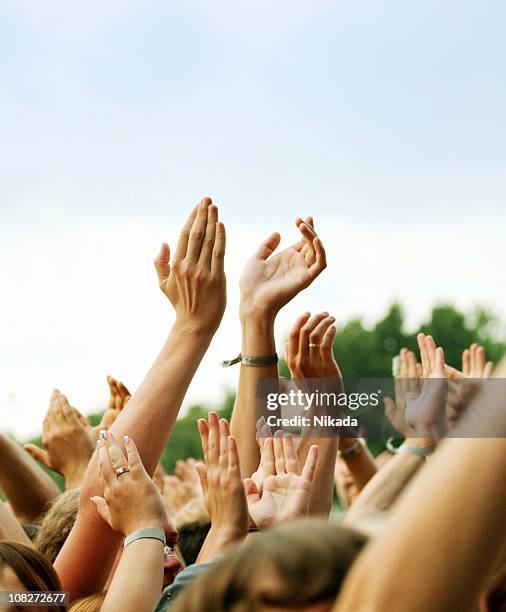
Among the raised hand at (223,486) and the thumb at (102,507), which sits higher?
the raised hand at (223,486)

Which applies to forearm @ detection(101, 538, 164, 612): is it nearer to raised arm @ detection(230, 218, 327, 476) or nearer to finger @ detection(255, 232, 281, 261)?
raised arm @ detection(230, 218, 327, 476)

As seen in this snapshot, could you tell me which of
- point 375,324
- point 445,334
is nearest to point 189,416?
point 375,324

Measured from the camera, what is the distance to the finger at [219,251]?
3182mm

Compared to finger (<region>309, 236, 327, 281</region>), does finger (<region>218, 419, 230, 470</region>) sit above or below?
below

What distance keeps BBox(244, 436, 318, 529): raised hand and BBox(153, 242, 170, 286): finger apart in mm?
748

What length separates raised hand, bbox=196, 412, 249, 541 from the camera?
2221 mm

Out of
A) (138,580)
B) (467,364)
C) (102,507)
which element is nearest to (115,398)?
(467,364)

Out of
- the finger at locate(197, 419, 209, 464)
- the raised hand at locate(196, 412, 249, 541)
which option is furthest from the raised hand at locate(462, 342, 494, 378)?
the raised hand at locate(196, 412, 249, 541)

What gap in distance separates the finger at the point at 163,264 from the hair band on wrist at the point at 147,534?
45.0 inches

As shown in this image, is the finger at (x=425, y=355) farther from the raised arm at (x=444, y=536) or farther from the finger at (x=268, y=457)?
the raised arm at (x=444, y=536)

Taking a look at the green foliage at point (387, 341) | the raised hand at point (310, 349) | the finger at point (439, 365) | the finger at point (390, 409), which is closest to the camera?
the raised hand at point (310, 349)

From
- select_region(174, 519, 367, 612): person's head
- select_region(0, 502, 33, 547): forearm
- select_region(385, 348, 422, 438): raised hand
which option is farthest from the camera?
select_region(385, 348, 422, 438): raised hand

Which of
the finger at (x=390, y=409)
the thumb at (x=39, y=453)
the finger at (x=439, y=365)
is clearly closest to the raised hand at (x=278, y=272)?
the finger at (x=439, y=365)
